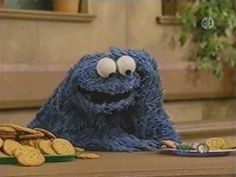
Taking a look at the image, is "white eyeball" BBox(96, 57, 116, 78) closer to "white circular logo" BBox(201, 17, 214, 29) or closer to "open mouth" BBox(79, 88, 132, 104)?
"open mouth" BBox(79, 88, 132, 104)

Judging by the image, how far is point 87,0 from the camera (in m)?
1.78

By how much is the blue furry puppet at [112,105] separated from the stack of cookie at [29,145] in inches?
2.2

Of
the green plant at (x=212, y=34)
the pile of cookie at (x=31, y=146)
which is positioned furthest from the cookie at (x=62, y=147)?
the green plant at (x=212, y=34)

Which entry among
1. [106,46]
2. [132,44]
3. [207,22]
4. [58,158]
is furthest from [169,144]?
[207,22]

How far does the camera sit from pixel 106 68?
76 cm

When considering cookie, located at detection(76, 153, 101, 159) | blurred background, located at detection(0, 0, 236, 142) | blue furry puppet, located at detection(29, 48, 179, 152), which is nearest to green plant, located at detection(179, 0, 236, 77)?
blurred background, located at detection(0, 0, 236, 142)

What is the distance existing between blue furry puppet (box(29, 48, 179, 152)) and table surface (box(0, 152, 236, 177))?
0.12 meters

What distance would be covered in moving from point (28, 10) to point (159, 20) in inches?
18.6

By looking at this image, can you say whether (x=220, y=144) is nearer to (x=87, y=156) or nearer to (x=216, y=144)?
(x=216, y=144)

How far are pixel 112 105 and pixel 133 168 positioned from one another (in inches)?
6.9

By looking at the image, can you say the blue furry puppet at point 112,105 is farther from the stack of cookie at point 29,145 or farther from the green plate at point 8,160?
the green plate at point 8,160

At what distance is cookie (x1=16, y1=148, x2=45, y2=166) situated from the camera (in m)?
0.62

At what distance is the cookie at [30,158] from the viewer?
619 millimetres

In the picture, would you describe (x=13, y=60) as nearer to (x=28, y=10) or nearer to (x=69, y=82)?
(x=28, y=10)
